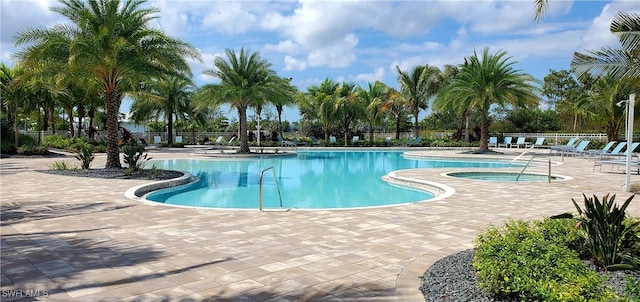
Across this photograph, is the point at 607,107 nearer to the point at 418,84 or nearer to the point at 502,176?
the point at 502,176

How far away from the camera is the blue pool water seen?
469 inches

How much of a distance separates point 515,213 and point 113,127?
13.5m

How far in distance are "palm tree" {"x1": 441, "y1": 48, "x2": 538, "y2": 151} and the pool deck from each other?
1699 cm

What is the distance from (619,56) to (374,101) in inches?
1028

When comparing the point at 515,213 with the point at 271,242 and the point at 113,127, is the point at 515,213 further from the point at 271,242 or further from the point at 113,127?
the point at 113,127

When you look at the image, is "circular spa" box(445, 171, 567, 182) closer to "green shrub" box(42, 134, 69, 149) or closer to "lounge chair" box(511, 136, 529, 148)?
"lounge chair" box(511, 136, 529, 148)

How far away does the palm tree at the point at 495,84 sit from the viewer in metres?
26.5

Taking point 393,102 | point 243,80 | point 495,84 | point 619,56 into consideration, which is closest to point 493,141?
point 393,102

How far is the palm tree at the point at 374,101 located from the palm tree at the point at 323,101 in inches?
105

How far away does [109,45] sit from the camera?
47.9 ft

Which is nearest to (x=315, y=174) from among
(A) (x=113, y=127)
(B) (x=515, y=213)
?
(A) (x=113, y=127)

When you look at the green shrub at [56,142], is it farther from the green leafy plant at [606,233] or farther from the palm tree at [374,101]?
the green leafy plant at [606,233]

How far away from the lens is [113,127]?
16297 mm

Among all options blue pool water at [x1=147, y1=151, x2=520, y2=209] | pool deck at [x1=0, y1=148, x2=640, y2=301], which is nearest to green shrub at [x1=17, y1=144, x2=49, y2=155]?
blue pool water at [x1=147, y1=151, x2=520, y2=209]
